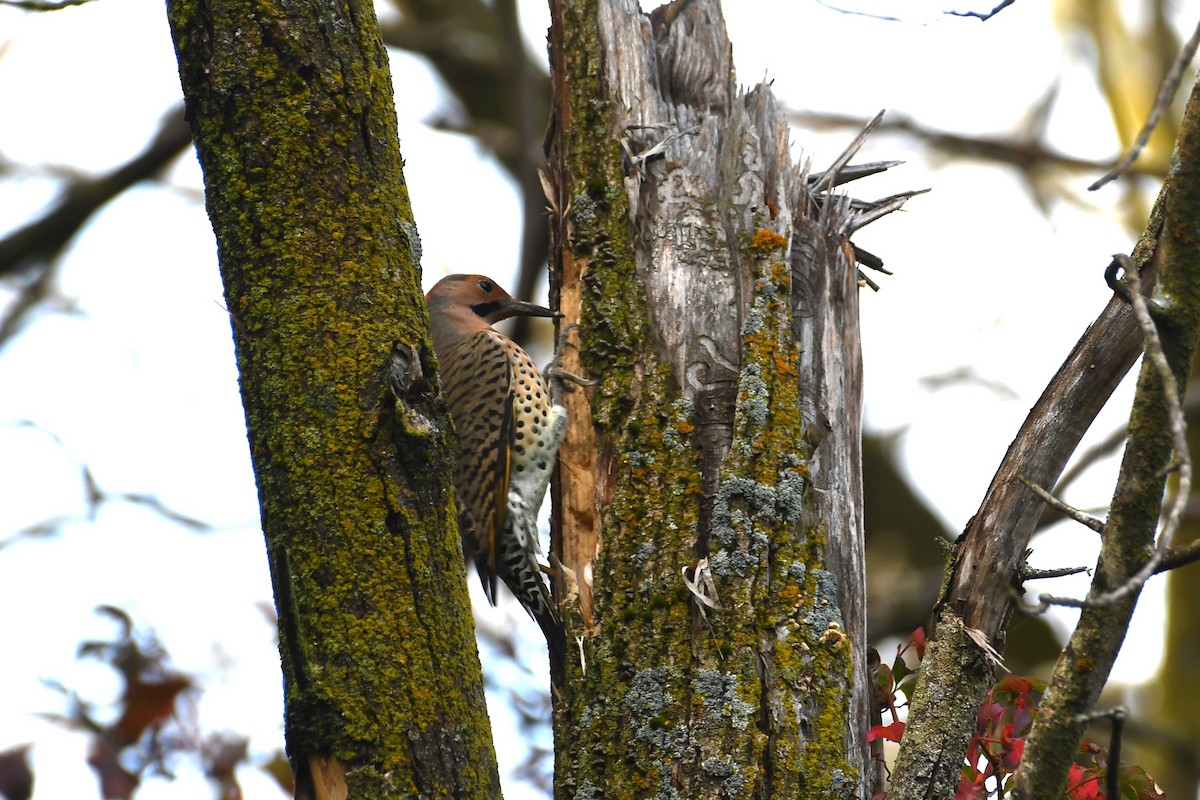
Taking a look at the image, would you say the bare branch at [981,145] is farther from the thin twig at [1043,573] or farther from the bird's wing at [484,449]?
the thin twig at [1043,573]

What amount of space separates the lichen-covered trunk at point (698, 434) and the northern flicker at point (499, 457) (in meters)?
0.96

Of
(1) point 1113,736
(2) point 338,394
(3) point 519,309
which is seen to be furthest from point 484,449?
(1) point 1113,736

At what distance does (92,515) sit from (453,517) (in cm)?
437

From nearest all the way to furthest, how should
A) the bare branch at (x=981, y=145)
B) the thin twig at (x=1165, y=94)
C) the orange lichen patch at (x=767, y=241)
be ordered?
the thin twig at (x=1165, y=94)
the orange lichen patch at (x=767, y=241)
the bare branch at (x=981, y=145)

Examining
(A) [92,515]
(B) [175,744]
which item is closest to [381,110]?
(B) [175,744]

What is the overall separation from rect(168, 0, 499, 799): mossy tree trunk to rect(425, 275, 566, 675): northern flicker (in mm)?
1966

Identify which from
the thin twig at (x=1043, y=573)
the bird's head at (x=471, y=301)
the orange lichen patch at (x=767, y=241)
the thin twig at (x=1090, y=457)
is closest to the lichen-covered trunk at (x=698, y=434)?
the orange lichen patch at (x=767, y=241)

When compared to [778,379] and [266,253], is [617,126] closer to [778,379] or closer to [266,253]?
[778,379]

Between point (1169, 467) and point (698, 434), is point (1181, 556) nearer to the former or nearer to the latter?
point (1169, 467)

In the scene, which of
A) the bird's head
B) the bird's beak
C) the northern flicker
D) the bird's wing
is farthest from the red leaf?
the bird's head

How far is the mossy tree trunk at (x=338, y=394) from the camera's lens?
1967 mm

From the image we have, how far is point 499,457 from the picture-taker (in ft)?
15.4

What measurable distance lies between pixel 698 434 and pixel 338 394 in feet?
3.92

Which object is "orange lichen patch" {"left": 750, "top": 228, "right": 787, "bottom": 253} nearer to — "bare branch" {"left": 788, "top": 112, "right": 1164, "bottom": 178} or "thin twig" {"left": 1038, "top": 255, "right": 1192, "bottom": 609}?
"thin twig" {"left": 1038, "top": 255, "right": 1192, "bottom": 609}
